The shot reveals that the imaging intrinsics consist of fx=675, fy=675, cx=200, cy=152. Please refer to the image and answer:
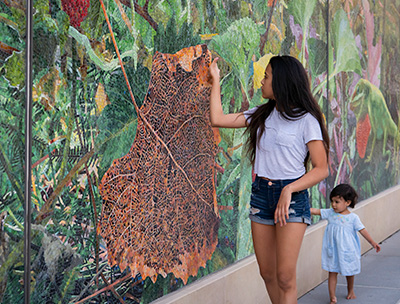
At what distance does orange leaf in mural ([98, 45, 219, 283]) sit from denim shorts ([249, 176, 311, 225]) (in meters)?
0.52

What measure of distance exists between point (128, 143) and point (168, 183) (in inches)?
20.2

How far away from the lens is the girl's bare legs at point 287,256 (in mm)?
3910

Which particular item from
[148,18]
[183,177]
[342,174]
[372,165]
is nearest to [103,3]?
[148,18]

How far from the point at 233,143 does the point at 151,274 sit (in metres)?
1.44

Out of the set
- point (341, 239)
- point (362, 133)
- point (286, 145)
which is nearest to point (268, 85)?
point (286, 145)

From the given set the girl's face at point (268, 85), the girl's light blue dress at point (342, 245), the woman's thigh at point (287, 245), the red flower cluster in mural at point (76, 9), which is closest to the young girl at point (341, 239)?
the girl's light blue dress at point (342, 245)

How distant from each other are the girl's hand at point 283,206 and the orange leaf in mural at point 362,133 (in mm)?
4805

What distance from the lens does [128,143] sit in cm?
370

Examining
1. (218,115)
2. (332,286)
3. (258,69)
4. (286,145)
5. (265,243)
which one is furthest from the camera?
(332,286)

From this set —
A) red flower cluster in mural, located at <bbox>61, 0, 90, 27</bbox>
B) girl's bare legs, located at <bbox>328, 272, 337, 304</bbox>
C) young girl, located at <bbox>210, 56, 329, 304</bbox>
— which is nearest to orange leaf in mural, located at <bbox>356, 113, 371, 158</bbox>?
girl's bare legs, located at <bbox>328, 272, 337, 304</bbox>

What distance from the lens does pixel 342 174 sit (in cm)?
774

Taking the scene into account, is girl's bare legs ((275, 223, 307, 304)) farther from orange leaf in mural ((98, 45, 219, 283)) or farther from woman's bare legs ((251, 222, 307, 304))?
orange leaf in mural ((98, 45, 219, 283))

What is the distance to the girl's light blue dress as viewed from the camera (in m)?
5.93

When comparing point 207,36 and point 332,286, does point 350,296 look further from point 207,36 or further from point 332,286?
point 207,36
